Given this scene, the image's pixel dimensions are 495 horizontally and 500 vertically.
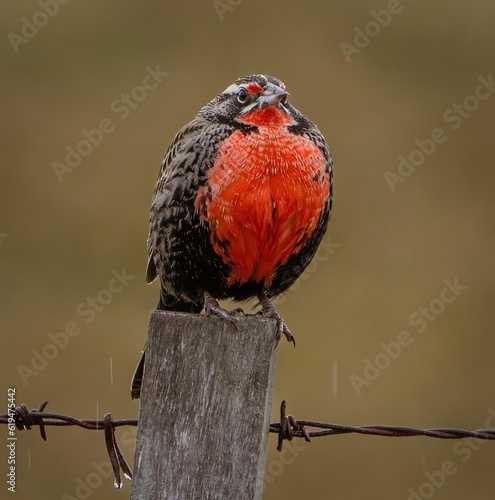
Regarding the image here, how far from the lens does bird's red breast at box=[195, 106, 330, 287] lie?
4.36m

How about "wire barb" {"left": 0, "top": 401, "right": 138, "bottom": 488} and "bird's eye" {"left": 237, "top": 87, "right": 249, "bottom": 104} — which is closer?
"wire barb" {"left": 0, "top": 401, "right": 138, "bottom": 488}

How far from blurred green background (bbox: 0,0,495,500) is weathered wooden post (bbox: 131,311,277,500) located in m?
4.99

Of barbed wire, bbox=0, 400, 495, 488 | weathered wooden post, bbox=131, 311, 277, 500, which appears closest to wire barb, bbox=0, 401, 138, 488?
barbed wire, bbox=0, 400, 495, 488

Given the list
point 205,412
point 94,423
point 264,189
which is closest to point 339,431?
point 205,412

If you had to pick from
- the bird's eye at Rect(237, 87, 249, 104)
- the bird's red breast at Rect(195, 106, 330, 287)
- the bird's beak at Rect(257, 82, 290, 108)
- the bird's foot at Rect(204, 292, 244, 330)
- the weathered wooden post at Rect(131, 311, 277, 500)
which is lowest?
the weathered wooden post at Rect(131, 311, 277, 500)

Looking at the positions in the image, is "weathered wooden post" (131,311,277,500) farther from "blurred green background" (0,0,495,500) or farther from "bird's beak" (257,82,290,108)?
"blurred green background" (0,0,495,500)

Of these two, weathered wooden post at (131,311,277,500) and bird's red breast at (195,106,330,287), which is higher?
bird's red breast at (195,106,330,287)

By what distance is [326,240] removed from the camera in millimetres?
9945

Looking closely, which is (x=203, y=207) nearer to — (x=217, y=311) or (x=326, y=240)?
(x=217, y=311)

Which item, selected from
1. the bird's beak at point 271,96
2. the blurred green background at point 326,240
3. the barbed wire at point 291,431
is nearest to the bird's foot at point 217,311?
the barbed wire at point 291,431

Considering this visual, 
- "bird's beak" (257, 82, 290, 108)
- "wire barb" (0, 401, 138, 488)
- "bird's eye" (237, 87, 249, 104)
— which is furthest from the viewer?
"bird's eye" (237, 87, 249, 104)

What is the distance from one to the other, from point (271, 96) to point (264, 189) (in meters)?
0.47

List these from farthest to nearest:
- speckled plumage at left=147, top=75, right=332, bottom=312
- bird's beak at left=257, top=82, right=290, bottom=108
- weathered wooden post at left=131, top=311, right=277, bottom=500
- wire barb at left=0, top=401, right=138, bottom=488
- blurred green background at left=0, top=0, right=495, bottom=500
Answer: blurred green background at left=0, top=0, right=495, bottom=500 → bird's beak at left=257, top=82, right=290, bottom=108 → speckled plumage at left=147, top=75, right=332, bottom=312 → wire barb at left=0, top=401, right=138, bottom=488 → weathered wooden post at left=131, top=311, right=277, bottom=500

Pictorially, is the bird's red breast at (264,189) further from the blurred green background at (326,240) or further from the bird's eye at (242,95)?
the blurred green background at (326,240)
